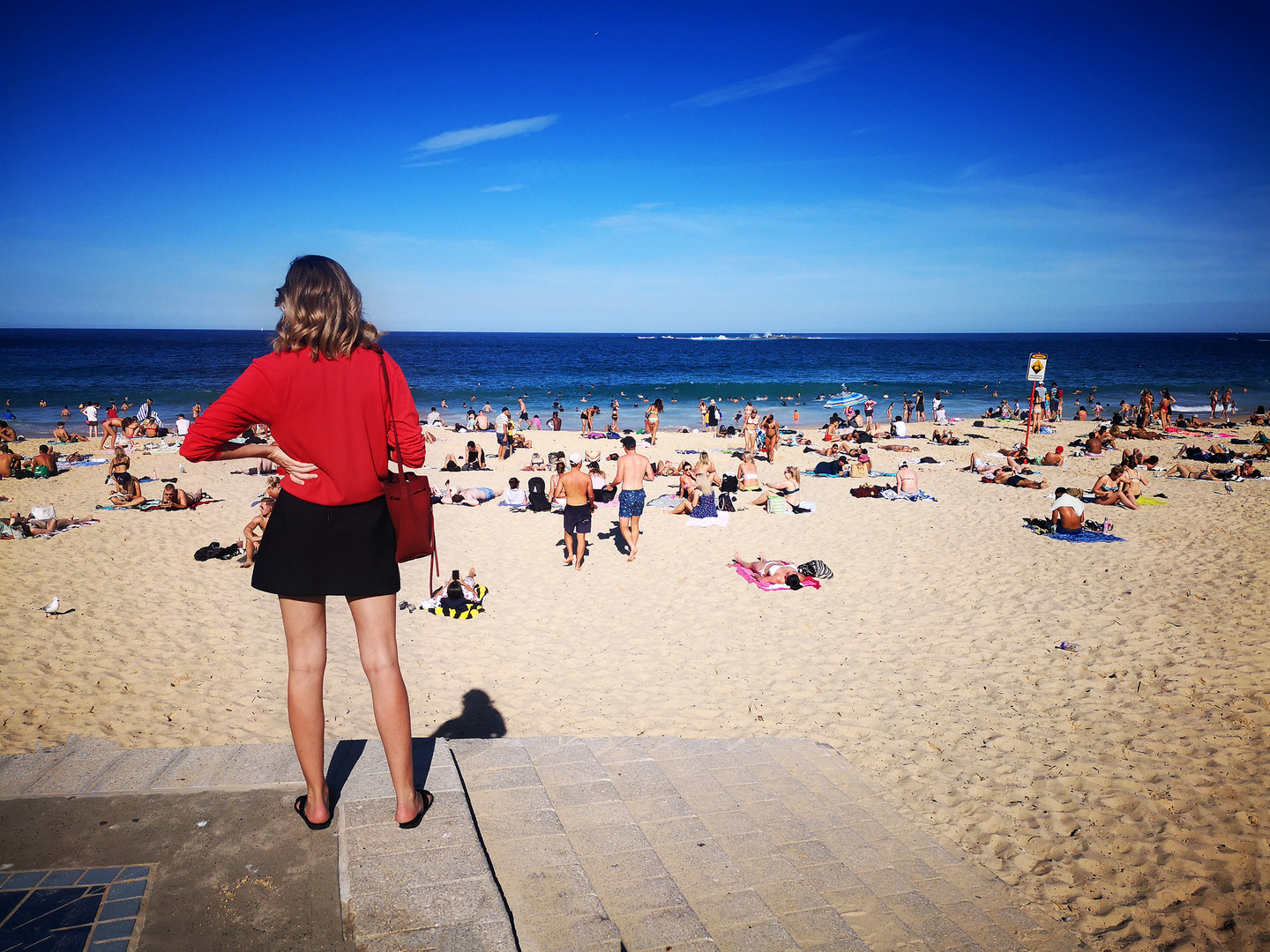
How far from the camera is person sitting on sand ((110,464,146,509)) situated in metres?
13.1

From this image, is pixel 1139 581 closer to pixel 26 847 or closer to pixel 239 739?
pixel 239 739

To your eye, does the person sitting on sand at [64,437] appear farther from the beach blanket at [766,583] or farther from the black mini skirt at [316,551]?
the black mini skirt at [316,551]

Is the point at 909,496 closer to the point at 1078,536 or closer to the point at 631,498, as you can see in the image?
the point at 1078,536

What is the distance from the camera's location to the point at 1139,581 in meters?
9.06

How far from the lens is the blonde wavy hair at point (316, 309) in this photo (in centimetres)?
223

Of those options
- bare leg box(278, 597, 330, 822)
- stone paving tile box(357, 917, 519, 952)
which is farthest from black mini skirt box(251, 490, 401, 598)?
stone paving tile box(357, 917, 519, 952)

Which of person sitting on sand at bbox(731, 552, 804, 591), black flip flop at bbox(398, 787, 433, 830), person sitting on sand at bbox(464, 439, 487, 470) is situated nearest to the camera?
black flip flop at bbox(398, 787, 433, 830)

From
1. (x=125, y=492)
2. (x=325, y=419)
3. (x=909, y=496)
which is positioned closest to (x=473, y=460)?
(x=125, y=492)

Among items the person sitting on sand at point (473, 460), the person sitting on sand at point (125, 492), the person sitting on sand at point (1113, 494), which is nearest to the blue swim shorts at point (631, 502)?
the person sitting on sand at point (473, 460)

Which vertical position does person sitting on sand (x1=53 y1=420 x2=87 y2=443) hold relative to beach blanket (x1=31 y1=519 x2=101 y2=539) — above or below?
above

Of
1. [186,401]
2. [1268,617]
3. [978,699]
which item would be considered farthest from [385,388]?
[186,401]

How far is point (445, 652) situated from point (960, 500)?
11.7 meters

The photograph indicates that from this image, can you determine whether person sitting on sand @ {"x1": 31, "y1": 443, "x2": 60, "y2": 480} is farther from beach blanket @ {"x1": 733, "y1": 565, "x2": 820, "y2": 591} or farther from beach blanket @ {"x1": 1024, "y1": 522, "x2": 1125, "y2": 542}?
beach blanket @ {"x1": 1024, "y1": 522, "x2": 1125, "y2": 542}

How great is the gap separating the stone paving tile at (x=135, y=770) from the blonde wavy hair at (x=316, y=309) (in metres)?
2.16
